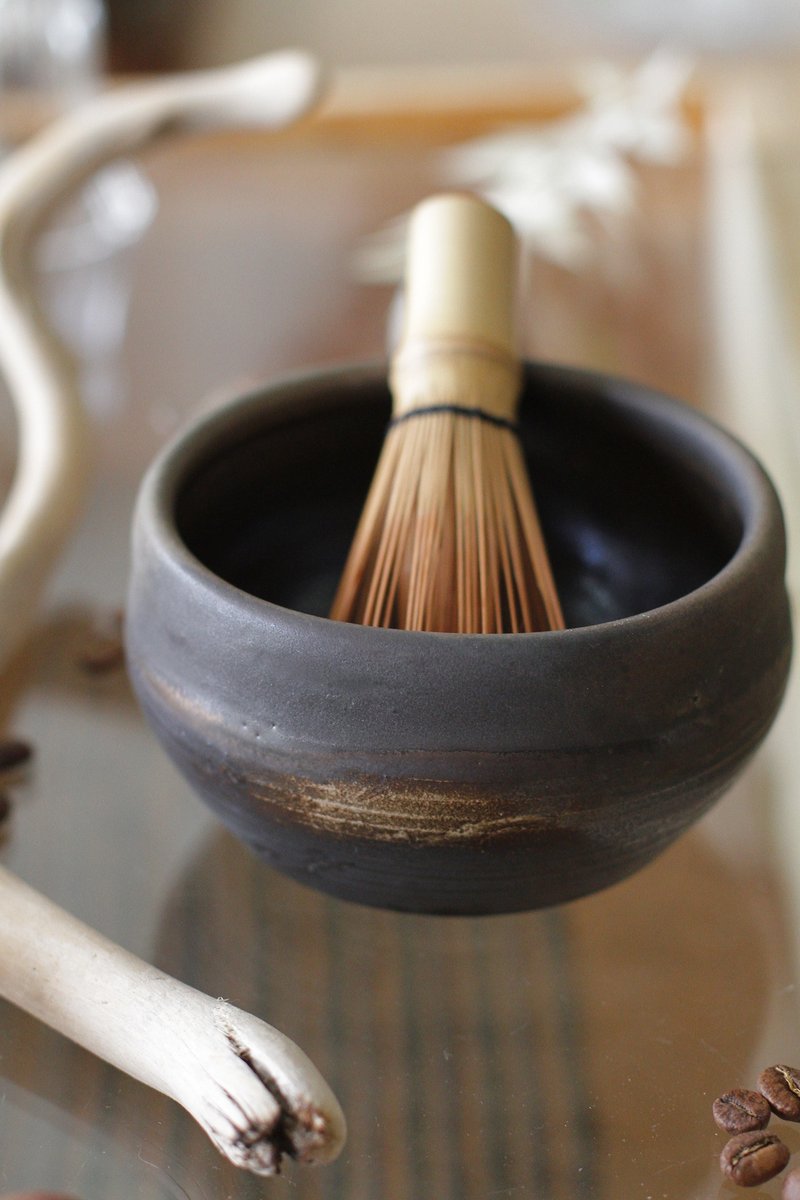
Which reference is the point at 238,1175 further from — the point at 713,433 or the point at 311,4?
the point at 311,4

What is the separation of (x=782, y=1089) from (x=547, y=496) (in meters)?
0.20

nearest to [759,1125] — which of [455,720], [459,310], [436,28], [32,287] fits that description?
[455,720]

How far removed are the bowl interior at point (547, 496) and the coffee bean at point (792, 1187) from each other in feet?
0.54

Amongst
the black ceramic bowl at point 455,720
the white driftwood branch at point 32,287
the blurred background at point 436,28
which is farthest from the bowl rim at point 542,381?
the blurred background at point 436,28

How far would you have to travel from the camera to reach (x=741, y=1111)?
1.04ft

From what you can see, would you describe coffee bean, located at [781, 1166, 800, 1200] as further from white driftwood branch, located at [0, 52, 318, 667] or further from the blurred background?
the blurred background

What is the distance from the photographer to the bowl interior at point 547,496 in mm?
388

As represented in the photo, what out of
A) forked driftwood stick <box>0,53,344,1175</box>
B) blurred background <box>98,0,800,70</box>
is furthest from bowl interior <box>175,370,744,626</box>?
blurred background <box>98,0,800,70</box>

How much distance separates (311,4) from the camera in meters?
1.86

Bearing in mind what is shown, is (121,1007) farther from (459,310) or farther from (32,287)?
(32,287)

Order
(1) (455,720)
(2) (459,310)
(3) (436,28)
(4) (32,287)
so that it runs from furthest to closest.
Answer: (3) (436,28) → (4) (32,287) → (2) (459,310) → (1) (455,720)

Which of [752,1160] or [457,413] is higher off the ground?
[457,413]

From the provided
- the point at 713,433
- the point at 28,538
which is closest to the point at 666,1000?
the point at 713,433

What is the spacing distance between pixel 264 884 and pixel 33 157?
1.35 feet
